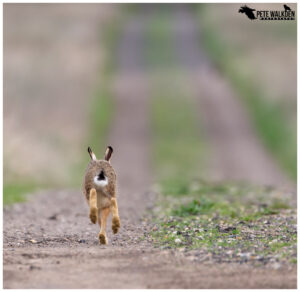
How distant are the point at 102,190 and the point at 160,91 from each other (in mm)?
28624

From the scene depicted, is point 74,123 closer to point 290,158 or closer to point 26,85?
point 26,85

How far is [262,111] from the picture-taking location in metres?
33.1

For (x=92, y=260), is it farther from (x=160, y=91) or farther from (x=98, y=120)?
(x=160, y=91)

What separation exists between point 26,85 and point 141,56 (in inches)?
640

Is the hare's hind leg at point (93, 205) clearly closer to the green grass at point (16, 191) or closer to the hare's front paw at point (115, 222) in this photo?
the hare's front paw at point (115, 222)

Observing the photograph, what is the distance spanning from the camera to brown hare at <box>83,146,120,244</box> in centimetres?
851

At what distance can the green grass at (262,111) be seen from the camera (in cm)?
2739

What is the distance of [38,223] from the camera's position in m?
12.2

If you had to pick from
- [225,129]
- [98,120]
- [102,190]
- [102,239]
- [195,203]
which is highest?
[98,120]

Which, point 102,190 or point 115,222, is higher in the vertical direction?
point 102,190

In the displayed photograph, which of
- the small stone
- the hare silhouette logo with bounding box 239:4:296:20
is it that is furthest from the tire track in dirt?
the small stone

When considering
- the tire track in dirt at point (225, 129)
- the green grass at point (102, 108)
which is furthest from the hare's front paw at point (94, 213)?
the green grass at point (102, 108)

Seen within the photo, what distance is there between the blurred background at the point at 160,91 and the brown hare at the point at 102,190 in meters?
6.58

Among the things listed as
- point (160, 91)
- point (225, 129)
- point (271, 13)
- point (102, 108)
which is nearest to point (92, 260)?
point (271, 13)
